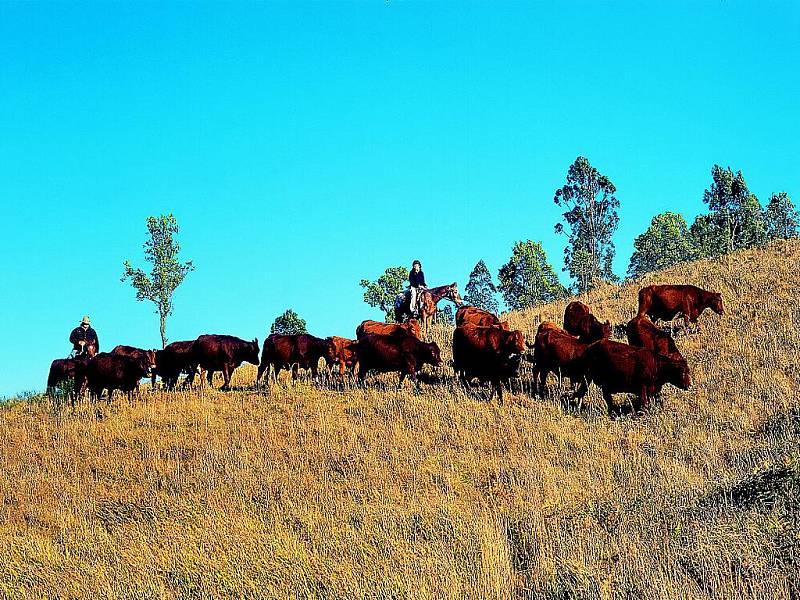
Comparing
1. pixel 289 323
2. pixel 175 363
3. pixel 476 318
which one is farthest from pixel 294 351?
pixel 289 323

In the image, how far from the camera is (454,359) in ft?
64.8

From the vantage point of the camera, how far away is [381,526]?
11594 millimetres

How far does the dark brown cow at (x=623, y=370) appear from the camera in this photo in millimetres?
16781

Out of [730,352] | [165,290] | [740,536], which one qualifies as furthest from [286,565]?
[165,290]

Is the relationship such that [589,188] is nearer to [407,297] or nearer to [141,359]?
[407,297]

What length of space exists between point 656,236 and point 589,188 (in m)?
15.1

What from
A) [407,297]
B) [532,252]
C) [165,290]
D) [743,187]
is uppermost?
[743,187]

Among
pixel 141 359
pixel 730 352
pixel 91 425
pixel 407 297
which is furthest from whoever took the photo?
pixel 407 297

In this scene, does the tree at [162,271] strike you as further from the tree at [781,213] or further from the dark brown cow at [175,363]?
the tree at [781,213]

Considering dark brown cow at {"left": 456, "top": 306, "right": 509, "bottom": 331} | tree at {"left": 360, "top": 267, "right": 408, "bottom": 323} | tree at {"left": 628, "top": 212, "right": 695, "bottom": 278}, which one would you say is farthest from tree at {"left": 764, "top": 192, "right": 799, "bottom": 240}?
dark brown cow at {"left": 456, "top": 306, "right": 509, "bottom": 331}

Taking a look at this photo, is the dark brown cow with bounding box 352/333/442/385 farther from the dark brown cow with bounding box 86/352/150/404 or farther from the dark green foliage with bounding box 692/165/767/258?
the dark green foliage with bounding box 692/165/767/258

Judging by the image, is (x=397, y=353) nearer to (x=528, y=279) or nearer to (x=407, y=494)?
(x=407, y=494)

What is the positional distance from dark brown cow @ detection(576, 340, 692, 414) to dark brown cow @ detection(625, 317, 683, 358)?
91.0 inches

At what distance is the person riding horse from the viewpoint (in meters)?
23.4
